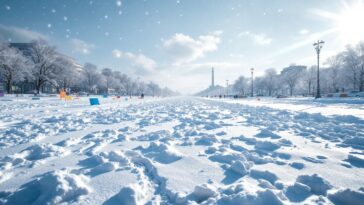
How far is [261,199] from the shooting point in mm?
1689

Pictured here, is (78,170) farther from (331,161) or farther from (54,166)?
(331,161)

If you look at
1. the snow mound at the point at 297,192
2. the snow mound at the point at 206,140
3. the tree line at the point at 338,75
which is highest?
the tree line at the point at 338,75

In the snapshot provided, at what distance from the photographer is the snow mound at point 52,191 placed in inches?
67.9

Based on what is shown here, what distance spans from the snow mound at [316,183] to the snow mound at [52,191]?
91.3 inches

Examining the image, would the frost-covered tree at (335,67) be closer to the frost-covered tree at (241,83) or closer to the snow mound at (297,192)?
the frost-covered tree at (241,83)

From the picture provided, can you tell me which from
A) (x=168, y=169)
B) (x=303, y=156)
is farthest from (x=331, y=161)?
(x=168, y=169)

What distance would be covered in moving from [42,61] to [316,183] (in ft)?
178

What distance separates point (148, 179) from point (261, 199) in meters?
1.23

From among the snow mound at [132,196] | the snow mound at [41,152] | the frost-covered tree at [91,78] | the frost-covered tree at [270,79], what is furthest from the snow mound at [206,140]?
the frost-covered tree at [270,79]

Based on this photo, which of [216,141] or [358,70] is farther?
[358,70]

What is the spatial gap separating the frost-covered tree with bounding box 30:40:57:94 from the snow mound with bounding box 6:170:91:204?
51.1 m

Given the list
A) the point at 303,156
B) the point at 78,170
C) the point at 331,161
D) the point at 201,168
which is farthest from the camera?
the point at 303,156

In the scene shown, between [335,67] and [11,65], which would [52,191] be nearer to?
[11,65]

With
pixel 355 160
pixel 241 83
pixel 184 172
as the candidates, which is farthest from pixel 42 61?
pixel 241 83
